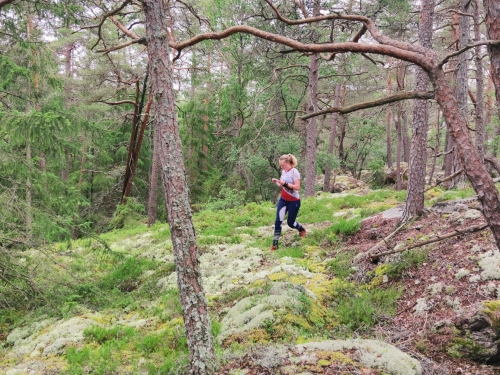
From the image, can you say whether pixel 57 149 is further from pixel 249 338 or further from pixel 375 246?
pixel 375 246

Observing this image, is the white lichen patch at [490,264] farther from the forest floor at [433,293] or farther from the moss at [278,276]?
the moss at [278,276]

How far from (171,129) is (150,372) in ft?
9.10

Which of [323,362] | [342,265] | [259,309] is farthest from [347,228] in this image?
[323,362]

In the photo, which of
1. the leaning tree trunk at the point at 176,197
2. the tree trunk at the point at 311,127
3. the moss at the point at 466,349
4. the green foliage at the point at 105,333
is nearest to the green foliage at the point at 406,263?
the moss at the point at 466,349

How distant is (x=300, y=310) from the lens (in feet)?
14.6

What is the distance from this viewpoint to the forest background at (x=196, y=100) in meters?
6.70

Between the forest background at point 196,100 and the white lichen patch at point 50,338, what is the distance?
1.62 m

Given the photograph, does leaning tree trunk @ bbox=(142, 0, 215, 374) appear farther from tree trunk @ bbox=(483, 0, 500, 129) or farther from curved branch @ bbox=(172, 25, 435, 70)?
tree trunk @ bbox=(483, 0, 500, 129)

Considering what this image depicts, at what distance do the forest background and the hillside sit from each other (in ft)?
5.00

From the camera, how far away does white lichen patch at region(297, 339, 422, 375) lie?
9.90ft

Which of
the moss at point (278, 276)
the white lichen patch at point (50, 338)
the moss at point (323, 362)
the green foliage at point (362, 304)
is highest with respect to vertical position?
the moss at point (323, 362)

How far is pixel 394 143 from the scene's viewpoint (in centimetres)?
3419

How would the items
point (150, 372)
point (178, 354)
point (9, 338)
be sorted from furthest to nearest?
point (9, 338) < point (178, 354) < point (150, 372)

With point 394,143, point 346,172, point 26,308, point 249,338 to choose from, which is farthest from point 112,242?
point 394,143
